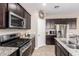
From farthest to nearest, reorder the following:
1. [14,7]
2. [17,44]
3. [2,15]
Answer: [14,7]
[17,44]
[2,15]

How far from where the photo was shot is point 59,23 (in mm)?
6797

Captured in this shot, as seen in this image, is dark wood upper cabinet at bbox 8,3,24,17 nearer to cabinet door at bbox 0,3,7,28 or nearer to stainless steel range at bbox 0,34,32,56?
cabinet door at bbox 0,3,7,28

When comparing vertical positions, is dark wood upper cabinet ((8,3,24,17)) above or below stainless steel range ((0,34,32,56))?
above

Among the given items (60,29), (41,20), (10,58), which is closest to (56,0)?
(10,58)

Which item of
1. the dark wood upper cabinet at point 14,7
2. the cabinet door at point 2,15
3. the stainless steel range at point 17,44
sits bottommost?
the stainless steel range at point 17,44

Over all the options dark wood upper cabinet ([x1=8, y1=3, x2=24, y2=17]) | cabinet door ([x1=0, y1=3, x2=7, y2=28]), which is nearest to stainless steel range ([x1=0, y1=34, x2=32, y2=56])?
cabinet door ([x1=0, y1=3, x2=7, y2=28])

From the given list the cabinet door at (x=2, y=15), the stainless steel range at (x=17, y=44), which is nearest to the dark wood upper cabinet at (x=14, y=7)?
the cabinet door at (x=2, y=15)

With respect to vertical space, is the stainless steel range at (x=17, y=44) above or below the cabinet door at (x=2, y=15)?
below

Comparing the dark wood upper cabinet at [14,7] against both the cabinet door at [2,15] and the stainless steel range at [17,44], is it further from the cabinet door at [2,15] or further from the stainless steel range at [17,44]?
the stainless steel range at [17,44]

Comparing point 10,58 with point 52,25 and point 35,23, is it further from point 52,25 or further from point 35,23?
point 52,25

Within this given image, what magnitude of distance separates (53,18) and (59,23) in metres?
0.54

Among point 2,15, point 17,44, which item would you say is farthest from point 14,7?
point 17,44

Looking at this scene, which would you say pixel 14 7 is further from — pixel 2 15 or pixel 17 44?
pixel 17 44

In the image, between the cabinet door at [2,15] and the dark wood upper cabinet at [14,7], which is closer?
the cabinet door at [2,15]
